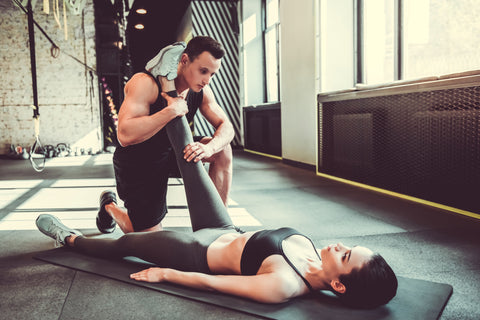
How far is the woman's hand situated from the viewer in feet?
5.28

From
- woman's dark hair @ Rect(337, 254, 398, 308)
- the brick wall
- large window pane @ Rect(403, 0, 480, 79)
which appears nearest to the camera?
woman's dark hair @ Rect(337, 254, 398, 308)

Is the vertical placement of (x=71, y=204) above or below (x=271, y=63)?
below

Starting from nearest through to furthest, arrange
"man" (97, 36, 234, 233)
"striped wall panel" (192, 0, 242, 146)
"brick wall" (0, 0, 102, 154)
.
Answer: "man" (97, 36, 234, 233) → "brick wall" (0, 0, 102, 154) → "striped wall panel" (192, 0, 242, 146)

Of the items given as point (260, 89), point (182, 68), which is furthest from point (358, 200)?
point (260, 89)

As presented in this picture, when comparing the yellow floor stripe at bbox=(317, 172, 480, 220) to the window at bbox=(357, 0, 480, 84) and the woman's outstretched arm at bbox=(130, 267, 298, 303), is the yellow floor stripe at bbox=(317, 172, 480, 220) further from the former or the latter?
the woman's outstretched arm at bbox=(130, 267, 298, 303)

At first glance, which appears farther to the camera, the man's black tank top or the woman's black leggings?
the man's black tank top

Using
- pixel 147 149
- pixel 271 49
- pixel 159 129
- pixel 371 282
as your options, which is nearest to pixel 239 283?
pixel 371 282

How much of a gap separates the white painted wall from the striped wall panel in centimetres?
313

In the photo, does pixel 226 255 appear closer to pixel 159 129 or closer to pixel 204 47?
pixel 159 129

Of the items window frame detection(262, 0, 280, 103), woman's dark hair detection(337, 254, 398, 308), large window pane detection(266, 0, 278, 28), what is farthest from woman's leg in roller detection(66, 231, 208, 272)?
large window pane detection(266, 0, 278, 28)

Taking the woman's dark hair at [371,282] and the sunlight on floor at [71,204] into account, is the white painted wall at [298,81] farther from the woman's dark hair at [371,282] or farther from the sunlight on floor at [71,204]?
the woman's dark hair at [371,282]

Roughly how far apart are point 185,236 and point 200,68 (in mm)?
886

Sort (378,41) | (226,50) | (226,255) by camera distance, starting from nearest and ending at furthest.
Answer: (226,255) < (378,41) < (226,50)

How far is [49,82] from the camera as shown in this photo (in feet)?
25.4
